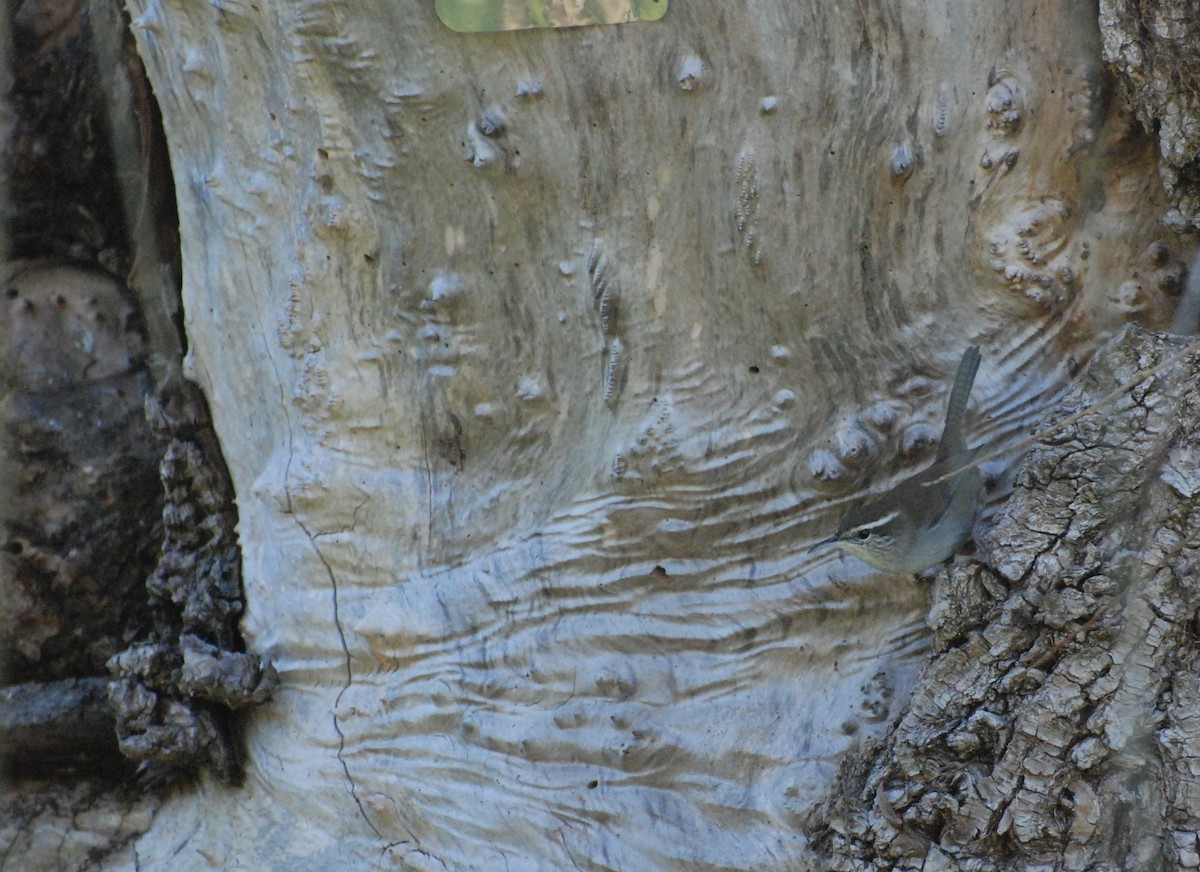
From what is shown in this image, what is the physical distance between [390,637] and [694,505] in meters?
0.66

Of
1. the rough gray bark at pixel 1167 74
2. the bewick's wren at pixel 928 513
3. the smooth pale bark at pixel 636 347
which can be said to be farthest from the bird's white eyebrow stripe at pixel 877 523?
the rough gray bark at pixel 1167 74

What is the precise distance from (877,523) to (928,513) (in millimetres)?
86

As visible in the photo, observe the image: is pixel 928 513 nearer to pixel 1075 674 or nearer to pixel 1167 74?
pixel 1075 674

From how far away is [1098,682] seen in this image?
66.4 inches

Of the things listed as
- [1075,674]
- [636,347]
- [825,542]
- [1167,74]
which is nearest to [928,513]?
[825,542]

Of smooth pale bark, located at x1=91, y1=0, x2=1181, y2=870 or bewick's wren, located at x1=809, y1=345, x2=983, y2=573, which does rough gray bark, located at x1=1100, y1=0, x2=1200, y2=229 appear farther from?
bewick's wren, located at x1=809, y1=345, x2=983, y2=573

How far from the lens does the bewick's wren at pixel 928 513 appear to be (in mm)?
1835

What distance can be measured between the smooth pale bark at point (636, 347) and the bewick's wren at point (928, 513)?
0.09 meters

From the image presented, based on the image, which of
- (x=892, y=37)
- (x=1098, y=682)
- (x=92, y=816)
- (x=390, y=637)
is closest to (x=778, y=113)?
(x=892, y=37)

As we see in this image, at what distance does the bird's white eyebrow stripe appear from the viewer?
1.84m

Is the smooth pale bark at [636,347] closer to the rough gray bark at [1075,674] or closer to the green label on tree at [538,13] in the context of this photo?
the green label on tree at [538,13]

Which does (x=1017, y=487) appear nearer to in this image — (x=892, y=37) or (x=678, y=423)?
(x=678, y=423)

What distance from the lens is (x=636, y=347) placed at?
6.71 ft

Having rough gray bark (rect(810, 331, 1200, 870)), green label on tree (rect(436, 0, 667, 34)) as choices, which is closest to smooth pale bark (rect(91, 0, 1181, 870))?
green label on tree (rect(436, 0, 667, 34))
